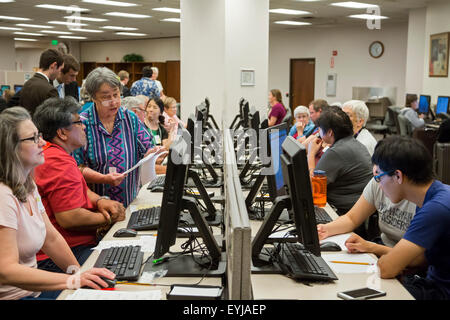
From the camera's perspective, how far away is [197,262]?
1886 millimetres

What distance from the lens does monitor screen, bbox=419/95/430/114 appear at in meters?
8.84

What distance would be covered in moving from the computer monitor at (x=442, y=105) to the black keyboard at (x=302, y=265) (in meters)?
7.20

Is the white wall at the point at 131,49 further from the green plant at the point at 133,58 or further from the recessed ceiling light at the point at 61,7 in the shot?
the recessed ceiling light at the point at 61,7

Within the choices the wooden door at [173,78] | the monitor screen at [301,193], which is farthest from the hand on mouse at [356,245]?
the wooden door at [173,78]

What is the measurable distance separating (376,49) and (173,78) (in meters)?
7.54

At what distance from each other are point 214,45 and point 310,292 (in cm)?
542

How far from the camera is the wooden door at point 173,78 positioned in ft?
55.9

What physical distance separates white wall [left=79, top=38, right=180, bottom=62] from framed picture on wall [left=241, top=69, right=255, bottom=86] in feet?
35.1

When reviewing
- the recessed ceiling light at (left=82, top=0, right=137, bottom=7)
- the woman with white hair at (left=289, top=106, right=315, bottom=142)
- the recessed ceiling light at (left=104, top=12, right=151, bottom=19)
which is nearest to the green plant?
the recessed ceiling light at (left=104, top=12, right=151, bottom=19)

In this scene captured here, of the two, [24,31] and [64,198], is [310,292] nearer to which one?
[64,198]

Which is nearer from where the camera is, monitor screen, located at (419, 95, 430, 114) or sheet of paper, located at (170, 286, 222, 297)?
sheet of paper, located at (170, 286, 222, 297)

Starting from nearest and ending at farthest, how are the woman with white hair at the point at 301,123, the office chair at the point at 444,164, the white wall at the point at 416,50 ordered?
the office chair at the point at 444,164 < the woman with white hair at the point at 301,123 < the white wall at the point at 416,50

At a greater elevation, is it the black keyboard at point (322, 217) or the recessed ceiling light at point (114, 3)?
the recessed ceiling light at point (114, 3)

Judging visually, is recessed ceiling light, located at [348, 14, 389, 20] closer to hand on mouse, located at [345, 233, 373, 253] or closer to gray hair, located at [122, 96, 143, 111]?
gray hair, located at [122, 96, 143, 111]
